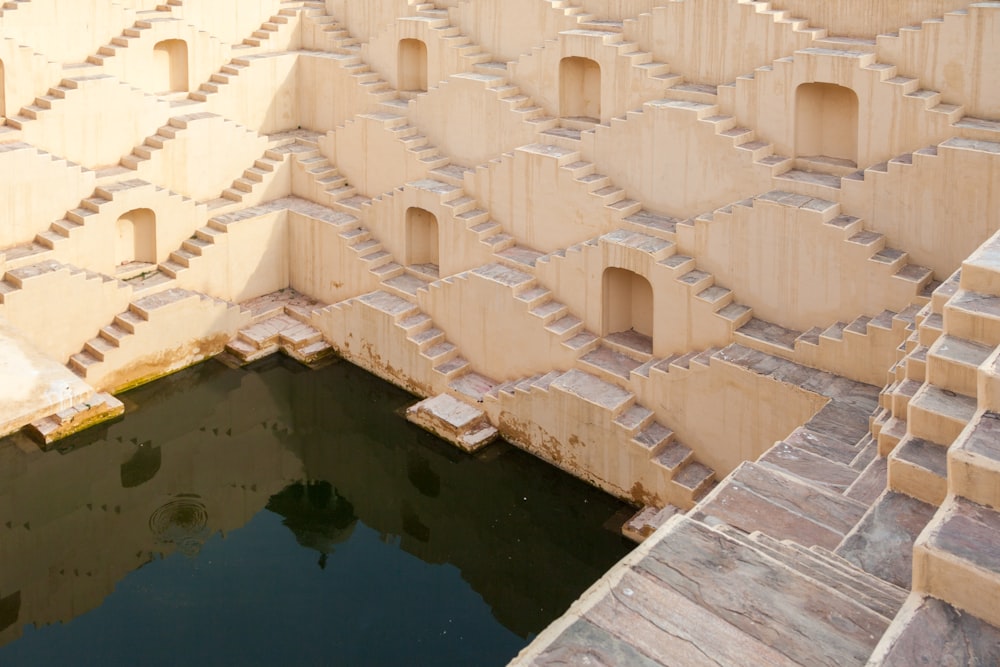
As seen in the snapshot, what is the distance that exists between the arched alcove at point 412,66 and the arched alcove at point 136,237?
453cm

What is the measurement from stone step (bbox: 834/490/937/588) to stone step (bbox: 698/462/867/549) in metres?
0.42

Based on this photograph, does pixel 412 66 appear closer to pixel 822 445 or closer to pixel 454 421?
pixel 454 421

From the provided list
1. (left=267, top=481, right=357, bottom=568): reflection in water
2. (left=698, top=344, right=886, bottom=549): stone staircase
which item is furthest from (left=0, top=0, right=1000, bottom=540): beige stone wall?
(left=267, top=481, right=357, bottom=568): reflection in water

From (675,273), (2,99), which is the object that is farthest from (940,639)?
(2,99)

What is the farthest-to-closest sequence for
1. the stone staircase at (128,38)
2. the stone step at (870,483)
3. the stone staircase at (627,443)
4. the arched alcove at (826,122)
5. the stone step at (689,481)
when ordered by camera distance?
the stone staircase at (128,38)
the arched alcove at (826,122)
the stone staircase at (627,443)
the stone step at (689,481)
the stone step at (870,483)

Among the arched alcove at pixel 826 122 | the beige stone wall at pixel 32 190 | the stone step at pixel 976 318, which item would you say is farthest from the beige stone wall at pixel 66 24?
the stone step at pixel 976 318

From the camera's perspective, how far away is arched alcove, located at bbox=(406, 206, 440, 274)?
16094 mm

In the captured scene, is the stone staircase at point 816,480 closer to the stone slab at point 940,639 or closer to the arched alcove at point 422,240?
the stone slab at point 940,639

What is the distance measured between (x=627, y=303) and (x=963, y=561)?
859 centimetres

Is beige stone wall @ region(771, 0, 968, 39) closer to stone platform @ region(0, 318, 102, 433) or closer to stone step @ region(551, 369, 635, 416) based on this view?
stone step @ region(551, 369, 635, 416)

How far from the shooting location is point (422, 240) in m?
16.3

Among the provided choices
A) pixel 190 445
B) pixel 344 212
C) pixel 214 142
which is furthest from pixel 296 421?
pixel 214 142

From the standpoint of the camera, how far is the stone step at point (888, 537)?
247 inches

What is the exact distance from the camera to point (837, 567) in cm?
625
